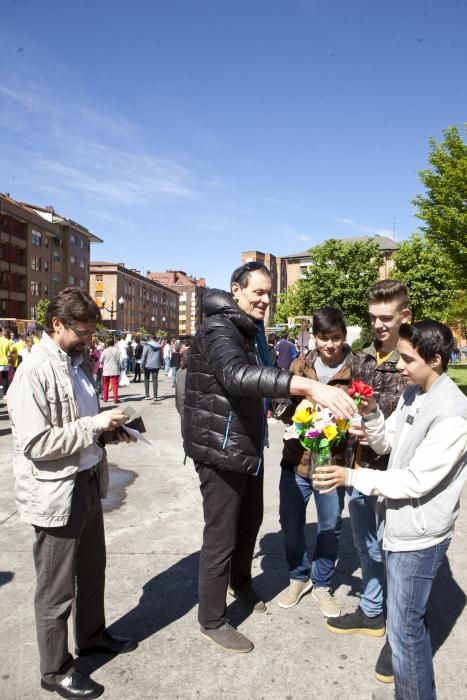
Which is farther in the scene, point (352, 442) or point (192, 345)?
point (352, 442)

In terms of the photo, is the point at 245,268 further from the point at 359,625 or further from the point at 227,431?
the point at 359,625

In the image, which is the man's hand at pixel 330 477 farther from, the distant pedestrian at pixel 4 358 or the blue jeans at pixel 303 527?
the distant pedestrian at pixel 4 358

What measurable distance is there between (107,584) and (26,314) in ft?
193

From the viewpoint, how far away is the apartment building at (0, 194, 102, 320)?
5391 centimetres

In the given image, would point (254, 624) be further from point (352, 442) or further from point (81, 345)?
point (81, 345)

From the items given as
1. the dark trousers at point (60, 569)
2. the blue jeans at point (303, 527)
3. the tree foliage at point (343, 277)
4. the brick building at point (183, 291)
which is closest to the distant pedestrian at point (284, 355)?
the blue jeans at point (303, 527)

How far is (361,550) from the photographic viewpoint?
3.07m

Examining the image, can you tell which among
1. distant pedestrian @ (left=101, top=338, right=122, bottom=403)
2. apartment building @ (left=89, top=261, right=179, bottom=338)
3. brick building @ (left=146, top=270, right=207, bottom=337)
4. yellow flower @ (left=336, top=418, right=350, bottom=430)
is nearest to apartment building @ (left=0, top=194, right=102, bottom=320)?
apartment building @ (left=89, top=261, right=179, bottom=338)

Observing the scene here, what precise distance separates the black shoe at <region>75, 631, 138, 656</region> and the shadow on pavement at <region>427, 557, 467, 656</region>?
172 centimetres

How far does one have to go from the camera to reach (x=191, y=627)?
3.09 m

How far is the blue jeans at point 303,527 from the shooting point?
10.8 ft

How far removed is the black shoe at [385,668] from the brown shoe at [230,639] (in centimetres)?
69

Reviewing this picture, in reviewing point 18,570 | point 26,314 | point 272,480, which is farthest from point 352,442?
point 26,314

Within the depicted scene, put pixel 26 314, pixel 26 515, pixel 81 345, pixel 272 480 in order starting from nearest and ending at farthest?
pixel 26 515
pixel 81 345
pixel 272 480
pixel 26 314
